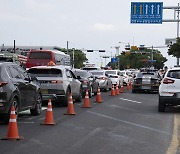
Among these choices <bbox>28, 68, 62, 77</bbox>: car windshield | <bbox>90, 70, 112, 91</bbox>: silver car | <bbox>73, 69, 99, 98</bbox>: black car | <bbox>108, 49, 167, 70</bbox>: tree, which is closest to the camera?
<bbox>28, 68, 62, 77</bbox>: car windshield

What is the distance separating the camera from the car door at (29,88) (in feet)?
41.8

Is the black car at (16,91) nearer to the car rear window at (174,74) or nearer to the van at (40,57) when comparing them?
the car rear window at (174,74)

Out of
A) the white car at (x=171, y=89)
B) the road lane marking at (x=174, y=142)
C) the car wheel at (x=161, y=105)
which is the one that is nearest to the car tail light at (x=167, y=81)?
the white car at (x=171, y=89)

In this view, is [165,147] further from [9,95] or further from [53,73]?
[53,73]

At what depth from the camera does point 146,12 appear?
31906 millimetres

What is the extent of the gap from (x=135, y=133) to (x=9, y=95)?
3398mm

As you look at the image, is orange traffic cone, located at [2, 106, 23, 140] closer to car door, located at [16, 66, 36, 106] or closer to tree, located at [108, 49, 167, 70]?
car door, located at [16, 66, 36, 106]

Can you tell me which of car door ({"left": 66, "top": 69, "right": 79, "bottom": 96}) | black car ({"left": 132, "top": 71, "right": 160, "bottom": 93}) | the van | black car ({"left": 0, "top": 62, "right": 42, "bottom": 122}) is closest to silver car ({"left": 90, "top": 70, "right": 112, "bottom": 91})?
black car ({"left": 132, "top": 71, "right": 160, "bottom": 93})

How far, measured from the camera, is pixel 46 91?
53.8 ft

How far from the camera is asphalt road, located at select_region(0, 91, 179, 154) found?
329 inches

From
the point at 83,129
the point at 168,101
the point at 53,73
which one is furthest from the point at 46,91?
the point at 83,129

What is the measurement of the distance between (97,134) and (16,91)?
2.76 metres

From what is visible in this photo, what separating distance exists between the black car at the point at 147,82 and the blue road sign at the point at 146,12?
16.6ft

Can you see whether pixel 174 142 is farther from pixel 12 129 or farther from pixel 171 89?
pixel 171 89
